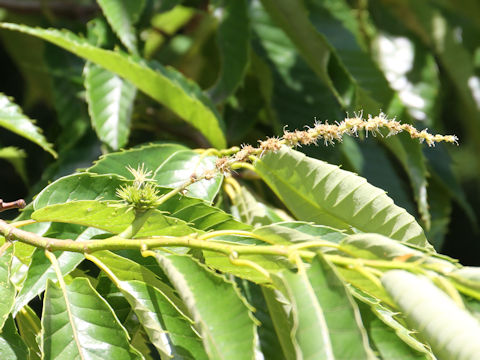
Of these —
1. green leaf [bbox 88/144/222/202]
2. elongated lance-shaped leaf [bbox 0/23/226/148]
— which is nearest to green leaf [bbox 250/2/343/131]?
elongated lance-shaped leaf [bbox 0/23/226/148]

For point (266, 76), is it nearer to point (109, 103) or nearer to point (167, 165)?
point (109, 103)

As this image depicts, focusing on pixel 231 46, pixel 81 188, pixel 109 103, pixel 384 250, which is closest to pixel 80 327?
pixel 81 188

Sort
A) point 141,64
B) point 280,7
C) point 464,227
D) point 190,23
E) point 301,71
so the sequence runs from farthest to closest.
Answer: point 464,227
point 190,23
point 301,71
point 280,7
point 141,64

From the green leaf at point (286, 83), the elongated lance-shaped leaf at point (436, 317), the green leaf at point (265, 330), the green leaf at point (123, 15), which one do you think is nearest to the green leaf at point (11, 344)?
the green leaf at point (265, 330)

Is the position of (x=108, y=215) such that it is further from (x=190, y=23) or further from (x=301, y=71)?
(x=190, y=23)

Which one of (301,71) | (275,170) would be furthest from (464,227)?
(275,170)

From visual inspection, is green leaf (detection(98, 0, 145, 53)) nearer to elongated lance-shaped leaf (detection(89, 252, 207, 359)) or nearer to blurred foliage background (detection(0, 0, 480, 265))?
blurred foliage background (detection(0, 0, 480, 265))
